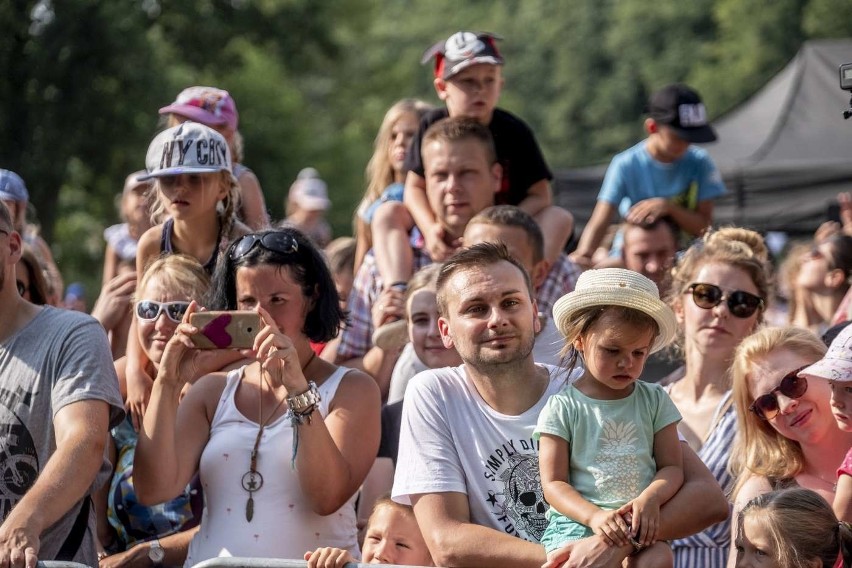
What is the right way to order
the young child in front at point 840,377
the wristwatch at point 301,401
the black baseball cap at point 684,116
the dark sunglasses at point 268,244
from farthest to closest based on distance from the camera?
the black baseball cap at point 684,116 < the dark sunglasses at point 268,244 < the wristwatch at point 301,401 < the young child in front at point 840,377

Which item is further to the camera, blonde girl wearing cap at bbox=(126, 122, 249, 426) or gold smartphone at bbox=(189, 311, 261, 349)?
blonde girl wearing cap at bbox=(126, 122, 249, 426)

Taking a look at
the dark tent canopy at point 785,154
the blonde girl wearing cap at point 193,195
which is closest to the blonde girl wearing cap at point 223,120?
the blonde girl wearing cap at point 193,195

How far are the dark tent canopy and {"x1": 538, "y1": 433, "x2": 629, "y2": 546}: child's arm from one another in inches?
282

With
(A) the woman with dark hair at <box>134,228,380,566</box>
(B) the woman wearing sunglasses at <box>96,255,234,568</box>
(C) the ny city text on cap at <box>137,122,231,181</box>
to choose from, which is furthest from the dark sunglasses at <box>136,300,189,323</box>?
(C) the ny city text on cap at <box>137,122,231,181</box>

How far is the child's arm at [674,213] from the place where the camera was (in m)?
6.71

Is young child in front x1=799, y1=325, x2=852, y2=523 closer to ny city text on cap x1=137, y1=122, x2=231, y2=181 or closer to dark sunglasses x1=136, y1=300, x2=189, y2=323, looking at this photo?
dark sunglasses x1=136, y1=300, x2=189, y2=323

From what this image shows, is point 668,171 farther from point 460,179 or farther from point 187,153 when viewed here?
point 187,153

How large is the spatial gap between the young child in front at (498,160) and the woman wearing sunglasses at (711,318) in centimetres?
100

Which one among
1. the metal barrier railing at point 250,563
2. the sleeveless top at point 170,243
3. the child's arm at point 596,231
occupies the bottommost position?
the metal barrier railing at point 250,563

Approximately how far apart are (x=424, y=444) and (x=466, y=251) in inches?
24.5

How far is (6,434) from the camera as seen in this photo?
4.26 metres

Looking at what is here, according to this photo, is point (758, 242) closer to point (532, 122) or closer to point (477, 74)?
point (477, 74)

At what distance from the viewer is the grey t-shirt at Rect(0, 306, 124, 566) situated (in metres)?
4.25

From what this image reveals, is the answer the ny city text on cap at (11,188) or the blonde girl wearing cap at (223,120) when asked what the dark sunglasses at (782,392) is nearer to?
the blonde girl wearing cap at (223,120)
